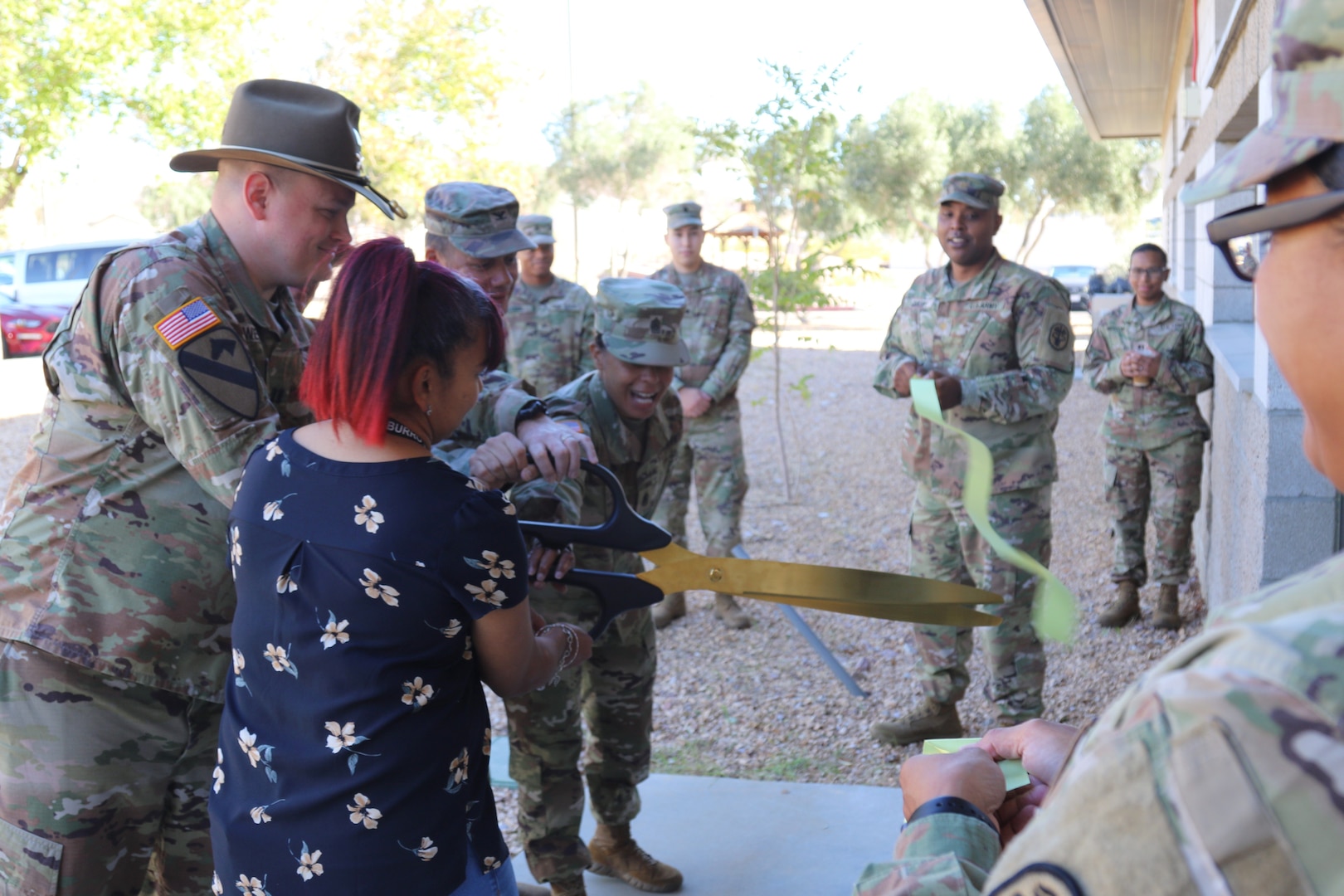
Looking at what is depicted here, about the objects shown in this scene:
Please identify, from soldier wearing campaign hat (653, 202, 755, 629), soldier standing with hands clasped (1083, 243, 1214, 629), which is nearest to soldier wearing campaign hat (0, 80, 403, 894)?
soldier wearing campaign hat (653, 202, 755, 629)

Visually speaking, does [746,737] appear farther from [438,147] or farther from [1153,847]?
[438,147]

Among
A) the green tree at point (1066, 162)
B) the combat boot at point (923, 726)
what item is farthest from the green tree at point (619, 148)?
the combat boot at point (923, 726)

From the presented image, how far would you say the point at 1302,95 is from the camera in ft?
2.42

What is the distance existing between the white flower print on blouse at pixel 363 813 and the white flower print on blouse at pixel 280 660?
22 cm

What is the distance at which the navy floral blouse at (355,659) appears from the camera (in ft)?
5.23

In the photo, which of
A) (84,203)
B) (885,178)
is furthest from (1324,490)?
(84,203)

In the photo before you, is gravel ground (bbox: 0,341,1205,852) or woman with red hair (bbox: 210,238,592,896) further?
gravel ground (bbox: 0,341,1205,852)

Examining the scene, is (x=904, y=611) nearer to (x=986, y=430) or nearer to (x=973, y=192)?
(x=986, y=430)

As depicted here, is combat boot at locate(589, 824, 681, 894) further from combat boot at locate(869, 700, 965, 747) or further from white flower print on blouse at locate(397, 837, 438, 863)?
white flower print on blouse at locate(397, 837, 438, 863)

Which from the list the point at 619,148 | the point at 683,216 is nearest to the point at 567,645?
the point at 683,216

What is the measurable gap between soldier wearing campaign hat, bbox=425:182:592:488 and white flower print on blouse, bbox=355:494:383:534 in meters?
0.76

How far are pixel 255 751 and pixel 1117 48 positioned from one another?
1219 centimetres

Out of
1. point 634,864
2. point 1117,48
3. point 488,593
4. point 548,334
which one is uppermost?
point 1117,48

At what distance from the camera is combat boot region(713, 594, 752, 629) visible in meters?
6.30
